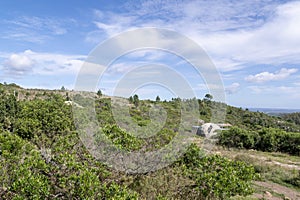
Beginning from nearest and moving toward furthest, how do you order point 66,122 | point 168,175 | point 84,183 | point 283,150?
point 84,183
point 168,175
point 66,122
point 283,150

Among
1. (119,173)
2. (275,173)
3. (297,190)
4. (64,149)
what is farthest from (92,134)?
(275,173)

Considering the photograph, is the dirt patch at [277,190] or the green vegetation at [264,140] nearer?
the dirt patch at [277,190]

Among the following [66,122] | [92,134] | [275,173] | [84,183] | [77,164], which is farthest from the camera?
[275,173]

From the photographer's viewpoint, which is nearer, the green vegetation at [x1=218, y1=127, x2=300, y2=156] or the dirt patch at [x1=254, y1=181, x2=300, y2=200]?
the dirt patch at [x1=254, y1=181, x2=300, y2=200]

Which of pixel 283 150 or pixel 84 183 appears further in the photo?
pixel 283 150

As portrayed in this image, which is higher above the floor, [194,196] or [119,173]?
[119,173]

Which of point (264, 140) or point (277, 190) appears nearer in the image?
point (277, 190)

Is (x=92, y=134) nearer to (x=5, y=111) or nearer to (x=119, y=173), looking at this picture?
(x=119, y=173)

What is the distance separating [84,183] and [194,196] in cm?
208

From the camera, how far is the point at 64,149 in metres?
4.85

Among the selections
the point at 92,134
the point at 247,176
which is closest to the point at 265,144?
the point at 247,176

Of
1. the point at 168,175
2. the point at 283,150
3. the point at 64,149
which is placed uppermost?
the point at 64,149

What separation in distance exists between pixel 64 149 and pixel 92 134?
2.24 feet

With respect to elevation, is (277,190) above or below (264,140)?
below
